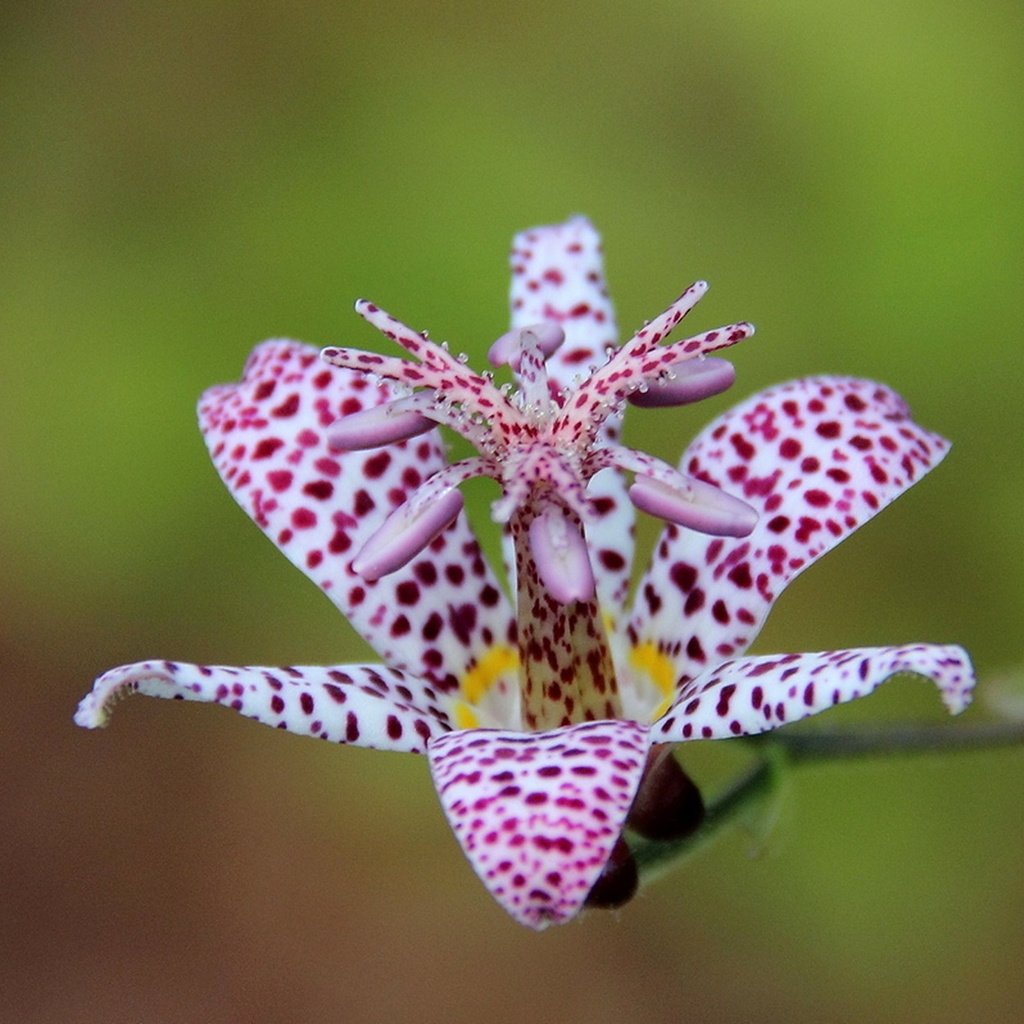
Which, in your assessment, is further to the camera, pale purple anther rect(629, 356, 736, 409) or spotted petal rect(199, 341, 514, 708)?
spotted petal rect(199, 341, 514, 708)

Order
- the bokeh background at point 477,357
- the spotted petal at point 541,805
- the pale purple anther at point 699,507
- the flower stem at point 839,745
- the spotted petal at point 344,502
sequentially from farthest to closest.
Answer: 1. the bokeh background at point 477,357
2. the flower stem at point 839,745
3. the spotted petal at point 344,502
4. the pale purple anther at point 699,507
5. the spotted petal at point 541,805

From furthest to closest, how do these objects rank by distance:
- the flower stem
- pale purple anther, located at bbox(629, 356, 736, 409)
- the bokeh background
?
the bokeh background, the flower stem, pale purple anther, located at bbox(629, 356, 736, 409)

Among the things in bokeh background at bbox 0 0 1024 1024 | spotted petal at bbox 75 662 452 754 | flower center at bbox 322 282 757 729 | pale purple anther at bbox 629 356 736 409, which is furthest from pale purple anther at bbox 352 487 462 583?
bokeh background at bbox 0 0 1024 1024

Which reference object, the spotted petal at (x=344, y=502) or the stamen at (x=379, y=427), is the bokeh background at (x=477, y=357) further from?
the stamen at (x=379, y=427)

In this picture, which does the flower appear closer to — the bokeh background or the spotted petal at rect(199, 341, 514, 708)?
the spotted petal at rect(199, 341, 514, 708)

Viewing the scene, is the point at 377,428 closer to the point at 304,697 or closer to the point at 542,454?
the point at 542,454

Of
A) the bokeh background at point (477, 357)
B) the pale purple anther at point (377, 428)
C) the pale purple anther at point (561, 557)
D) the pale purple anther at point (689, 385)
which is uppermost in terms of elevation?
the pale purple anther at point (377, 428)

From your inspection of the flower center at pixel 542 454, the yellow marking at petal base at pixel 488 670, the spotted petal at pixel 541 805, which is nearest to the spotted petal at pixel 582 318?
the yellow marking at petal base at pixel 488 670

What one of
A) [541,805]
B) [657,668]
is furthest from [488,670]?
[541,805]
